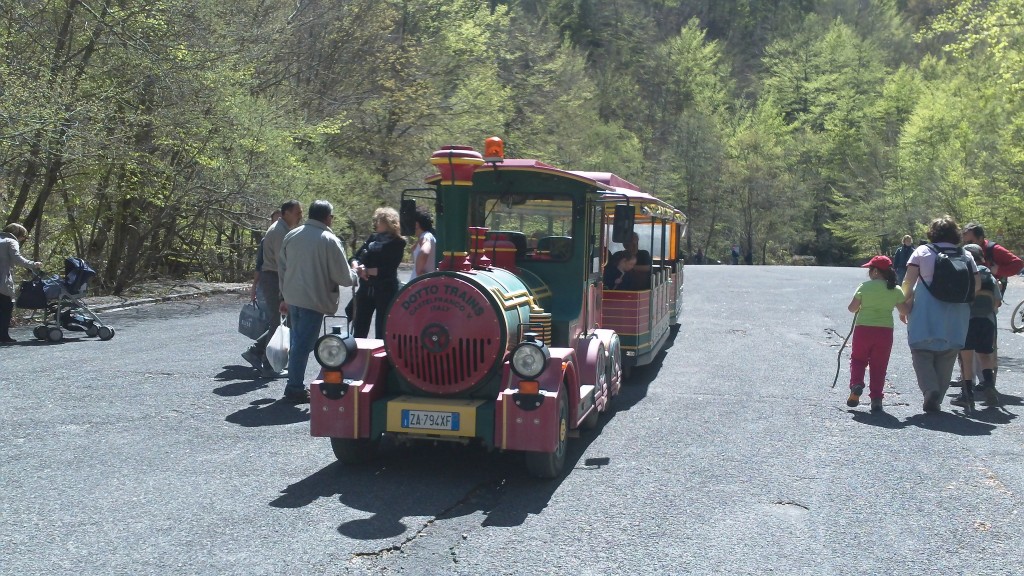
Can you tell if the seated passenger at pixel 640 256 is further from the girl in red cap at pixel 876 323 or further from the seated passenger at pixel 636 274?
the girl in red cap at pixel 876 323

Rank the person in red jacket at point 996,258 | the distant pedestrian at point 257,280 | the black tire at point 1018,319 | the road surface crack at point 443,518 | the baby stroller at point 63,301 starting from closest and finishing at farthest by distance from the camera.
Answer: the road surface crack at point 443,518 < the distant pedestrian at point 257,280 < the person in red jacket at point 996,258 < the baby stroller at point 63,301 < the black tire at point 1018,319

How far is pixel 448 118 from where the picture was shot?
32.6 meters

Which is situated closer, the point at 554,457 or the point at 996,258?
the point at 554,457

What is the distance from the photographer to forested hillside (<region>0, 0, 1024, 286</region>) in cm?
1722

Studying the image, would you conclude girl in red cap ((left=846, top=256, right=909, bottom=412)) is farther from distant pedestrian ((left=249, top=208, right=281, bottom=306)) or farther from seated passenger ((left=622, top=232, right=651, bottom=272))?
distant pedestrian ((left=249, top=208, right=281, bottom=306))

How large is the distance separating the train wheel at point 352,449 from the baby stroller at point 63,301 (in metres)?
7.54

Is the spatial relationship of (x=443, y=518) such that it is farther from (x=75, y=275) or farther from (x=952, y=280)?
(x=75, y=275)

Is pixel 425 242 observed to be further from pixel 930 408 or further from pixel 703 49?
pixel 703 49

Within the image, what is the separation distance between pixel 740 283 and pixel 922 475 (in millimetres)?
22294

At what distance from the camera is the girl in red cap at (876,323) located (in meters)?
8.86

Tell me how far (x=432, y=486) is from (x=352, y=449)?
2.20ft

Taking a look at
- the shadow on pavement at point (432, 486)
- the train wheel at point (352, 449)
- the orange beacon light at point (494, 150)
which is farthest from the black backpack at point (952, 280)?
the train wheel at point (352, 449)

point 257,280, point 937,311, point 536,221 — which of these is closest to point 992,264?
point 937,311

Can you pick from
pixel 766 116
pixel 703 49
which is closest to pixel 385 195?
pixel 766 116
